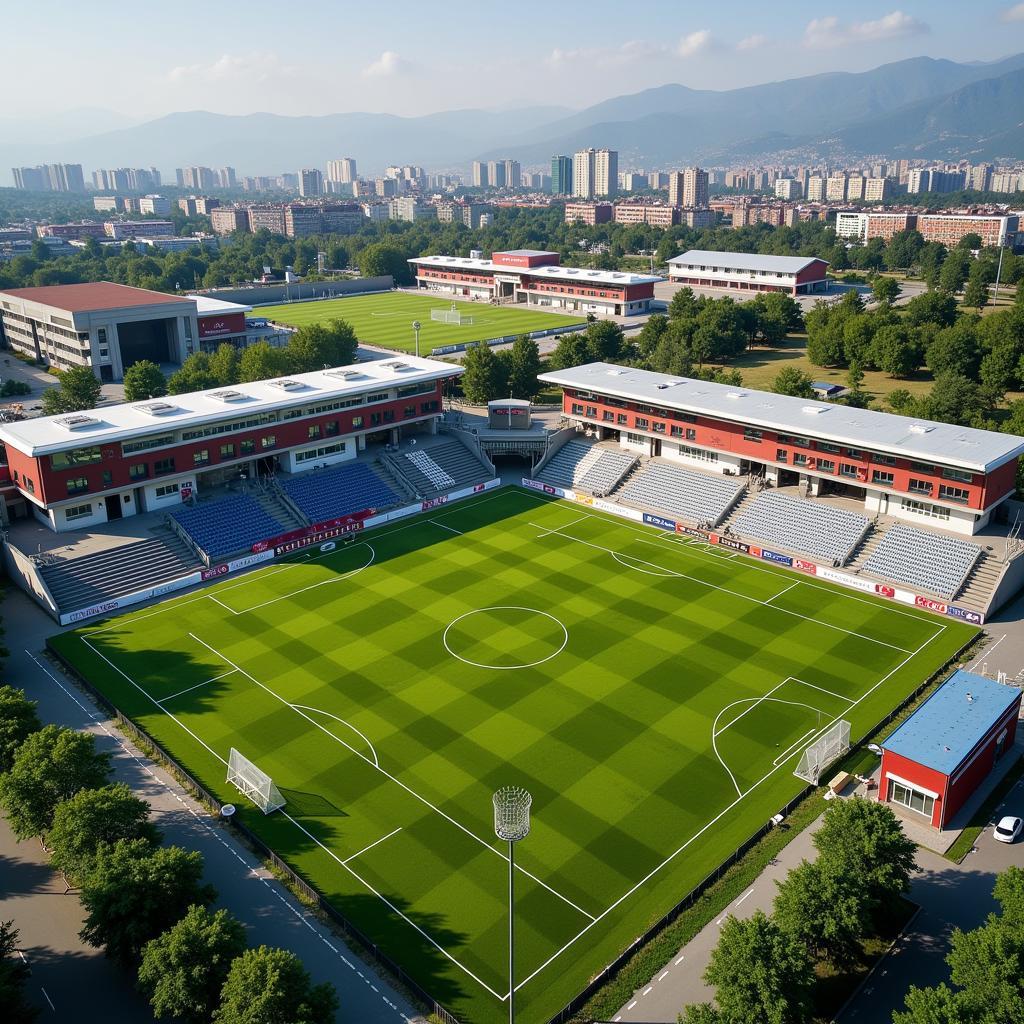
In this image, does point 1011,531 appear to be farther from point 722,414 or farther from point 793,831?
point 793,831

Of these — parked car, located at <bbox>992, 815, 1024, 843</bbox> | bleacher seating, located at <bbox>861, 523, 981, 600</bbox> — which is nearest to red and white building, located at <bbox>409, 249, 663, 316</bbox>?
bleacher seating, located at <bbox>861, 523, 981, 600</bbox>

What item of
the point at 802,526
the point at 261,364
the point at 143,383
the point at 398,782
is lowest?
the point at 398,782

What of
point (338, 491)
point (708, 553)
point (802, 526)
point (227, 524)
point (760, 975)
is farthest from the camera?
point (338, 491)

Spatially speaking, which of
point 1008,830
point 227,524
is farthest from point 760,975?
point 227,524

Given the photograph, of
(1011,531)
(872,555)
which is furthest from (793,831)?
(1011,531)

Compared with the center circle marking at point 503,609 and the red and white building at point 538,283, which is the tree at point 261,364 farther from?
the red and white building at point 538,283

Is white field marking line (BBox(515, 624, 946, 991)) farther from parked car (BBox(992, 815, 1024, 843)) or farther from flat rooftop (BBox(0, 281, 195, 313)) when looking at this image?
flat rooftop (BBox(0, 281, 195, 313))

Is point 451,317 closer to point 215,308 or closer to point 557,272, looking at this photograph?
point 557,272
